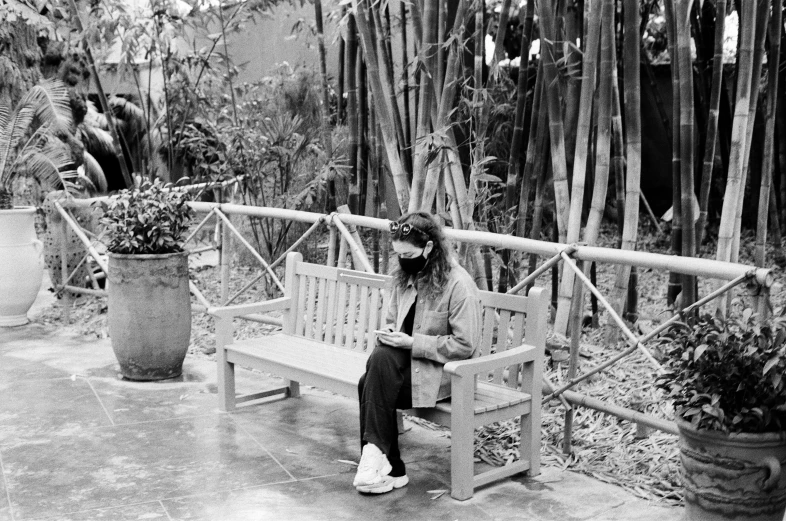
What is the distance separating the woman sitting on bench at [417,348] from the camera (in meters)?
3.53

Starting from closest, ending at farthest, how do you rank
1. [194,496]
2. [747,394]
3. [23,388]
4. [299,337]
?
1. [747,394]
2. [194,496]
3. [299,337]
4. [23,388]

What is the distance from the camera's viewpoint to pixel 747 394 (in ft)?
9.39

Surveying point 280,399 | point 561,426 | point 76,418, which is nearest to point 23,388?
point 76,418

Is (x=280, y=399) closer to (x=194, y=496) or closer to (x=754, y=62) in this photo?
(x=194, y=496)

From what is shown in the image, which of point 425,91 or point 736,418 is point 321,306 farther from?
point 736,418

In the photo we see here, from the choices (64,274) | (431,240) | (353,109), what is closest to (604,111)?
(431,240)

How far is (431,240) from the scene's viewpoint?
362 cm

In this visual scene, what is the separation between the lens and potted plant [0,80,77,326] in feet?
22.0

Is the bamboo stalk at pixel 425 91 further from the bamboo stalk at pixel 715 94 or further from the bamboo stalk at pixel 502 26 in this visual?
the bamboo stalk at pixel 715 94

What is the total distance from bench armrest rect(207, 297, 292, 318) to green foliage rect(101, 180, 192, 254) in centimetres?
85

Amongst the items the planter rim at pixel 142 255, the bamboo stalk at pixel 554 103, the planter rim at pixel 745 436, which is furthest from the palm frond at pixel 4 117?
the planter rim at pixel 745 436

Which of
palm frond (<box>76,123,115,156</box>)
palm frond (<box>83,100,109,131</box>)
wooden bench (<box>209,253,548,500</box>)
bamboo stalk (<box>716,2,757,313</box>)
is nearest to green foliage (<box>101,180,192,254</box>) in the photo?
wooden bench (<box>209,253,548,500</box>)

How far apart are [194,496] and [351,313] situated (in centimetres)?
125

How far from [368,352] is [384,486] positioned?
94 cm
